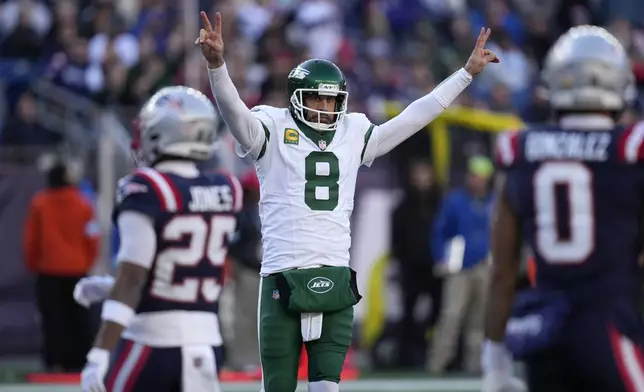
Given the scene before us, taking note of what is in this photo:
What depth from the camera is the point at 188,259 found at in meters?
5.44

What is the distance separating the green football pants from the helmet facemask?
0.63 m

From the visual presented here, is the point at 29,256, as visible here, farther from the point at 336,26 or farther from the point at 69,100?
the point at 336,26

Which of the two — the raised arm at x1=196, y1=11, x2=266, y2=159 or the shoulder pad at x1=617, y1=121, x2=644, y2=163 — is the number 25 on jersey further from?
the shoulder pad at x1=617, y1=121, x2=644, y2=163

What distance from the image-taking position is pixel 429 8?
53.9 feet

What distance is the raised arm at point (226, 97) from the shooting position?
5359 millimetres

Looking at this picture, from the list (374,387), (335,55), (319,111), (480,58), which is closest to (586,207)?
(480,58)

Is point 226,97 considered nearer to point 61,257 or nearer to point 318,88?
point 318,88

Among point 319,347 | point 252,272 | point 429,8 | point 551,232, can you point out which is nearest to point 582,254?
point 551,232

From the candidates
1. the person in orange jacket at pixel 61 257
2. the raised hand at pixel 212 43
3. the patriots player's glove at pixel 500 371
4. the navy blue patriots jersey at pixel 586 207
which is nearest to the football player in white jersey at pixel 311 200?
the raised hand at pixel 212 43

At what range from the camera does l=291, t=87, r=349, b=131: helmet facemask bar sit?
5734 mm

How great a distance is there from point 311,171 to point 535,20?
1121cm

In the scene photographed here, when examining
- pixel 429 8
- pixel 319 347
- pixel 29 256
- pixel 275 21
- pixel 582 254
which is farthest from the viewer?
pixel 429 8

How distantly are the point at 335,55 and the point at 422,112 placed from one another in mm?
8981

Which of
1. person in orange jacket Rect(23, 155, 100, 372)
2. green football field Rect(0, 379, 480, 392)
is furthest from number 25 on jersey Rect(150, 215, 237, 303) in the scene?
person in orange jacket Rect(23, 155, 100, 372)
